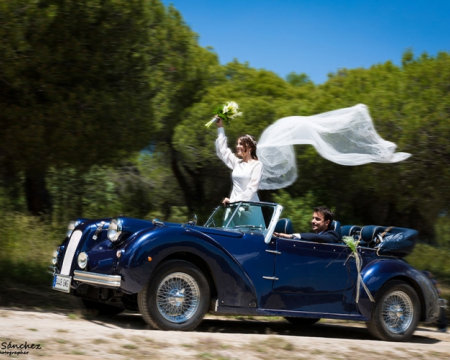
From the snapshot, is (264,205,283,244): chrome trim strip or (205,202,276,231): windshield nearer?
(264,205,283,244): chrome trim strip

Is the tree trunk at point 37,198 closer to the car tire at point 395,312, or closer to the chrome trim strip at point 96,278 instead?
the chrome trim strip at point 96,278

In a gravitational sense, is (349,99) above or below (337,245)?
above

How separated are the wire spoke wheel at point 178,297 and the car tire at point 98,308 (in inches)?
57.8

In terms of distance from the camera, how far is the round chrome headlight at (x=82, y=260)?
7.30 meters

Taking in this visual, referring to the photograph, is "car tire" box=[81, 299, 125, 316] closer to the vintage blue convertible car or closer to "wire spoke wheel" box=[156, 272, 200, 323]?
the vintage blue convertible car

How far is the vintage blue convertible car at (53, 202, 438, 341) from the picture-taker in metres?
7.00

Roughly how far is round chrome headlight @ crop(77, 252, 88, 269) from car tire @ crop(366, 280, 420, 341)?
388 cm

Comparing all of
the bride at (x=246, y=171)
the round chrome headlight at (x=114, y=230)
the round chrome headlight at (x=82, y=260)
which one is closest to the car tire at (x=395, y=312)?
the bride at (x=246, y=171)

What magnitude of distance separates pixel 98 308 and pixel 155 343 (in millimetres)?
2507

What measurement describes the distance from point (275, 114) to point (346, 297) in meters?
8.99

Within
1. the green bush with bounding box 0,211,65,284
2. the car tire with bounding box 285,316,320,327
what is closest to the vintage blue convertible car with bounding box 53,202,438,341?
the car tire with bounding box 285,316,320,327

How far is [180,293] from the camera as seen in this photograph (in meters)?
7.16

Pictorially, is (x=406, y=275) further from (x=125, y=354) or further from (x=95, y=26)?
(x=95, y=26)

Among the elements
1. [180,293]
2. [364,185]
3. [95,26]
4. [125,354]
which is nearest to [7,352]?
[125,354]
